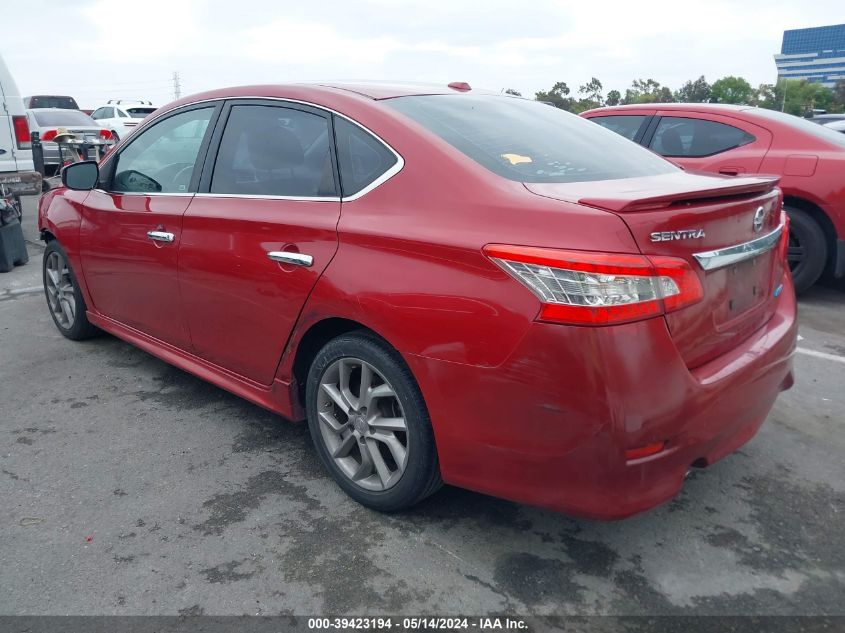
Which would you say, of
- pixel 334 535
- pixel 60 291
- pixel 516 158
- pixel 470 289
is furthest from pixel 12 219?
pixel 470 289

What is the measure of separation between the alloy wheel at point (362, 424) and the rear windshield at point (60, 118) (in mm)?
15751

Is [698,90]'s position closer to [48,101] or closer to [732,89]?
[732,89]

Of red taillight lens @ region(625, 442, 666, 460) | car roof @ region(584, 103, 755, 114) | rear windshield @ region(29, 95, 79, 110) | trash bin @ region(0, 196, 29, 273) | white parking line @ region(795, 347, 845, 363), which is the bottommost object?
white parking line @ region(795, 347, 845, 363)

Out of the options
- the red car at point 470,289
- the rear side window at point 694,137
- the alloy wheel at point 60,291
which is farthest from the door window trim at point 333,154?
the rear side window at point 694,137

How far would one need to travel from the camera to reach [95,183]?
4.14 metres

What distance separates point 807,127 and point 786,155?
0.47 metres

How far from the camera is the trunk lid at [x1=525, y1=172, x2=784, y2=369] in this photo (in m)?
2.14

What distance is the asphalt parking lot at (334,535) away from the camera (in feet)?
7.61

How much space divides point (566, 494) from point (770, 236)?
128 cm

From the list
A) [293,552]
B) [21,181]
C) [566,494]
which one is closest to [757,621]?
[566,494]

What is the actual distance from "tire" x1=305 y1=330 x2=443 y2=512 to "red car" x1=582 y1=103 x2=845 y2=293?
457cm

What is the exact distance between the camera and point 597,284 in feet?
6.70

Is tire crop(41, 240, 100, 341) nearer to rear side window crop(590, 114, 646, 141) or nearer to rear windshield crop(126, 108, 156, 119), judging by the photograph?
rear side window crop(590, 114, 646, 141)

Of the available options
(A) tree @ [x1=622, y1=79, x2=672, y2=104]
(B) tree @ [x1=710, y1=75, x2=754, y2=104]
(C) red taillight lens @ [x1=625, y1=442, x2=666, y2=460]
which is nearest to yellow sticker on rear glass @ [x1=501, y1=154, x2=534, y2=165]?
(C) red taillight lens @ [x1=625, y1=442, x2=666, y2=460]
